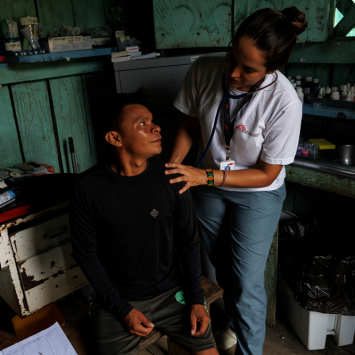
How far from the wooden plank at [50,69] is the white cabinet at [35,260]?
3.01 feet

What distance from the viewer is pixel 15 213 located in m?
1.62

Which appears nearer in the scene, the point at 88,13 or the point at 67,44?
the point at 67,44

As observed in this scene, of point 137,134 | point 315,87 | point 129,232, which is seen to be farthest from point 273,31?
point 315,87

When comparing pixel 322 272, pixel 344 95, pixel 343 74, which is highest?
pixel 343 74

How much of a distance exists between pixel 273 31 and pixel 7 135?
1692mm

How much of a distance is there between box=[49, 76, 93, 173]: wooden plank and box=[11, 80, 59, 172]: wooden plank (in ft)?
0.21

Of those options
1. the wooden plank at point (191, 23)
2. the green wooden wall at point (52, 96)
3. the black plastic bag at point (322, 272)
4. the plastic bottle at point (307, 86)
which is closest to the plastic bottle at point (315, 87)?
the plastic bottle at point (307, 86)

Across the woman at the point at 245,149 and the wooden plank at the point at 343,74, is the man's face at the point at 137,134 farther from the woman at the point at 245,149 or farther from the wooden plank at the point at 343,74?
the wooden plank at the point at 343,74

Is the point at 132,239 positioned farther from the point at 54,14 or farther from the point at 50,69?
the point at 54,14

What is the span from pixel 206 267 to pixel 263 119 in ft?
3.81

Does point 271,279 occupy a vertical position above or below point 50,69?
below

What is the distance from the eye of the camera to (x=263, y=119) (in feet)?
4.92

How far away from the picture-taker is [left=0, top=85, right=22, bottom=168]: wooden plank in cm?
213

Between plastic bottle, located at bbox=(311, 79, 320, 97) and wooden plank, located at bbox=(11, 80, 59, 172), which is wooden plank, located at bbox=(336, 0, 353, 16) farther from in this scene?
wooden plank, located at bbox=(11, 80, 59, 172)
